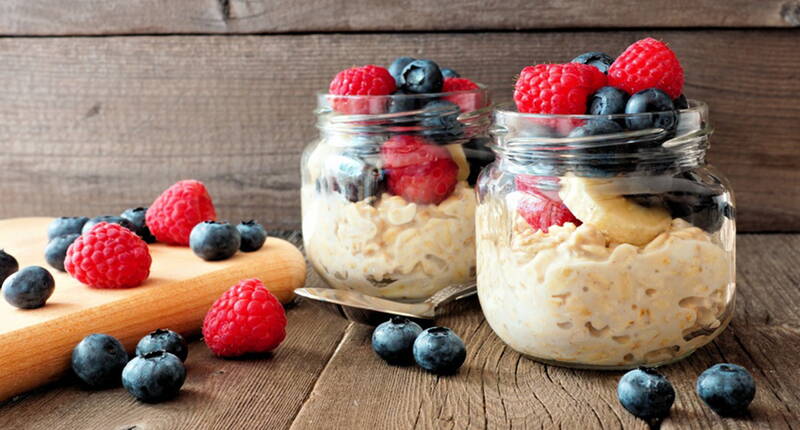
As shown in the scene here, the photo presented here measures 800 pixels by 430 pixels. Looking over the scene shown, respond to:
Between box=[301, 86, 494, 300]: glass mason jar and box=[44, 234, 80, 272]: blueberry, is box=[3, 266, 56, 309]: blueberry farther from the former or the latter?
box=[301, 86, 494, 300]: glass mason jar

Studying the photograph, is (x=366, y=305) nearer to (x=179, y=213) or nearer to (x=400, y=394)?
(x=400, y=394)

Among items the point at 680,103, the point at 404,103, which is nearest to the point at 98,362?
the point at 404,103

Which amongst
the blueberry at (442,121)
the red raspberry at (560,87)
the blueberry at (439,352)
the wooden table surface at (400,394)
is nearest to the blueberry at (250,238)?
the wooden table surface at (400,394)

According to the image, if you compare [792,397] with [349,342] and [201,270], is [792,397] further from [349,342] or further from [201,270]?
[201,270]

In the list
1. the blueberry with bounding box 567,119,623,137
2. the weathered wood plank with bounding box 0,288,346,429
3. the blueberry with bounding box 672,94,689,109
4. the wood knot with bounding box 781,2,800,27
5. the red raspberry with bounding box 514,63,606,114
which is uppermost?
the wood knot with bounding box 781,2,800,27

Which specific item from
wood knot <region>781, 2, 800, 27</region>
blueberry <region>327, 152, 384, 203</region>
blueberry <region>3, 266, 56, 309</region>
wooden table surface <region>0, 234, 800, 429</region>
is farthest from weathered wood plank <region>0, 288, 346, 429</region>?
wood knot <region>781, 2, 800, 27</region>
